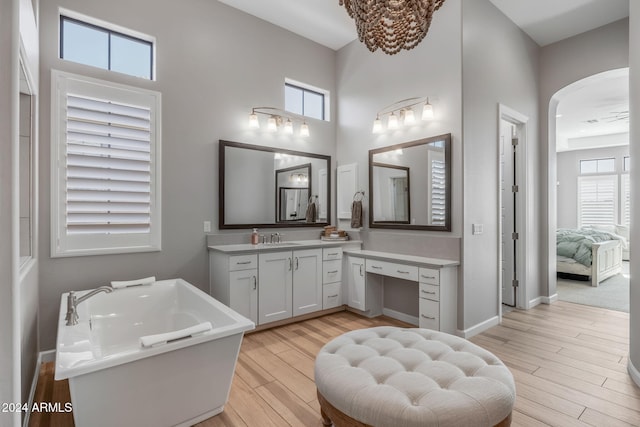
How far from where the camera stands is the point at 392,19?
1.76 metres

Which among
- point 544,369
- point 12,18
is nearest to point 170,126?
Answer: point 12,18

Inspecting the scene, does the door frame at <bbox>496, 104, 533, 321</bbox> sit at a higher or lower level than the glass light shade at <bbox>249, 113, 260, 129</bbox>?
lower

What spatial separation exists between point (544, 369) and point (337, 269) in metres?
2.17

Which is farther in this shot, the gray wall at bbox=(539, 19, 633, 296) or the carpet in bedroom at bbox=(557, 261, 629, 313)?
the carpet in bedroom at bbox=(557, 261, 629, 313)

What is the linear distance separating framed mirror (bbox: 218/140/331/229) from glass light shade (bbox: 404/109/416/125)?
1.25 m

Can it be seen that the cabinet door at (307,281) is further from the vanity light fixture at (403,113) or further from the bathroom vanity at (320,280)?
the vanity light fixture at (403,113)

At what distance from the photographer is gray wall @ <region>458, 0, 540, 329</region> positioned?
3.23 metres

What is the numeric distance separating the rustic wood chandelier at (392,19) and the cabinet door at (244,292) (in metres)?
2.31

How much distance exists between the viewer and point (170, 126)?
10.6 feet

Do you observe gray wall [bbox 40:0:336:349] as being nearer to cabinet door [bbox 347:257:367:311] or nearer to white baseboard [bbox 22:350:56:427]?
white baseboard [bbox 22:350:56:427]

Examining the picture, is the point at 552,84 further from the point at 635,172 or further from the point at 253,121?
the point at 253,121

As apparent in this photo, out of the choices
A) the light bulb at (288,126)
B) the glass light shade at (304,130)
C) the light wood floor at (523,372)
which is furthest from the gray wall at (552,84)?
the light bulb at (288,126)

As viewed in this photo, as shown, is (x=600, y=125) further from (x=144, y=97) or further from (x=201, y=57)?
(x=144, y=97)

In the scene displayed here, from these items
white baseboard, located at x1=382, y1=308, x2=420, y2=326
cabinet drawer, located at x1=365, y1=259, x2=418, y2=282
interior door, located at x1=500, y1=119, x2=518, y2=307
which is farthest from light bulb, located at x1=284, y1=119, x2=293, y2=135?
interior door, located at x1=500, y1=119, x2=518, y2=307
